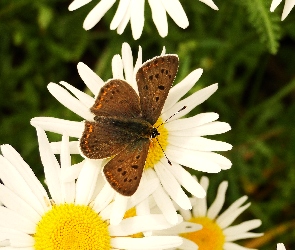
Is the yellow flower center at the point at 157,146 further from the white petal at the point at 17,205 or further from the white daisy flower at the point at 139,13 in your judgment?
the white petal at the point at 17,205

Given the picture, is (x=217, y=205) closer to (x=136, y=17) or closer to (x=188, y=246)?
(x=188, y=246)

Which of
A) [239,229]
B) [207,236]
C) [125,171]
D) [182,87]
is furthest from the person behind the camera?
[239,229]

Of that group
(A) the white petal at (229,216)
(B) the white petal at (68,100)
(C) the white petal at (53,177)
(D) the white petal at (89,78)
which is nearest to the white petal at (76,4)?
(D) the white petal at (89,78)

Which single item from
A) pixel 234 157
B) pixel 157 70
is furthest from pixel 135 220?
pixel 234 157

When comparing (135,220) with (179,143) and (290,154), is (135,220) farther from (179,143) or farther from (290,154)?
(290,154)

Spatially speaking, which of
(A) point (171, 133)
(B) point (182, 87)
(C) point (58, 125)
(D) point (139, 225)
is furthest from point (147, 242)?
(B) point (182, 87)

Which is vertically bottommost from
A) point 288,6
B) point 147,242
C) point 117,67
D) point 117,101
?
point 147,242
